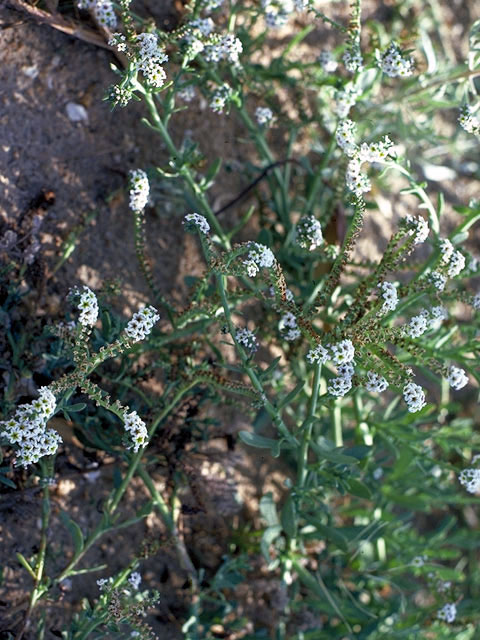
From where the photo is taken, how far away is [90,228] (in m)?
2.40

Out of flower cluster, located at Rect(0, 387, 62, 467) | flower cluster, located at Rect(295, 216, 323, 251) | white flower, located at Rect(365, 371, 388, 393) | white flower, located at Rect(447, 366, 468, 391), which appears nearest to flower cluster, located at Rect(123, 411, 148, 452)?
flower cluster, located at Rect(0, 387, 62, 467)

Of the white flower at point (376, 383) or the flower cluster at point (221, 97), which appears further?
the flower cluster at point (221, 97)

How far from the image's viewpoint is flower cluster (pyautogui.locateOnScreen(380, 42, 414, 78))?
6.86ft

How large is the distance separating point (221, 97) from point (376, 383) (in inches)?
38.2

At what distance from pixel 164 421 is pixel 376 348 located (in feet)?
2.30

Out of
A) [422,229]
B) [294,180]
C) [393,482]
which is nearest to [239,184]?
[294,180]

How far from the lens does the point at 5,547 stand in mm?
2125

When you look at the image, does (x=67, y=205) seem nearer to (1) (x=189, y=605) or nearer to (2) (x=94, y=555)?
(2) (x=94, y=555)

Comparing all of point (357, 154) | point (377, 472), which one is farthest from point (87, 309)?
point (377, 472)

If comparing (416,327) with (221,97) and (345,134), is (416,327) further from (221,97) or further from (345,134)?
(221,97)

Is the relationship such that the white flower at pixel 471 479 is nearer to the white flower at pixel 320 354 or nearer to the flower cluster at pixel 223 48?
the white flower at pixel 320 354

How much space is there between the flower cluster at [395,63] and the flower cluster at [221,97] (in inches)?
17.8

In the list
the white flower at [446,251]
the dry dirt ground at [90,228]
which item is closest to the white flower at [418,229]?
the white flower at [446,251]

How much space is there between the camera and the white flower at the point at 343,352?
5.78ft
